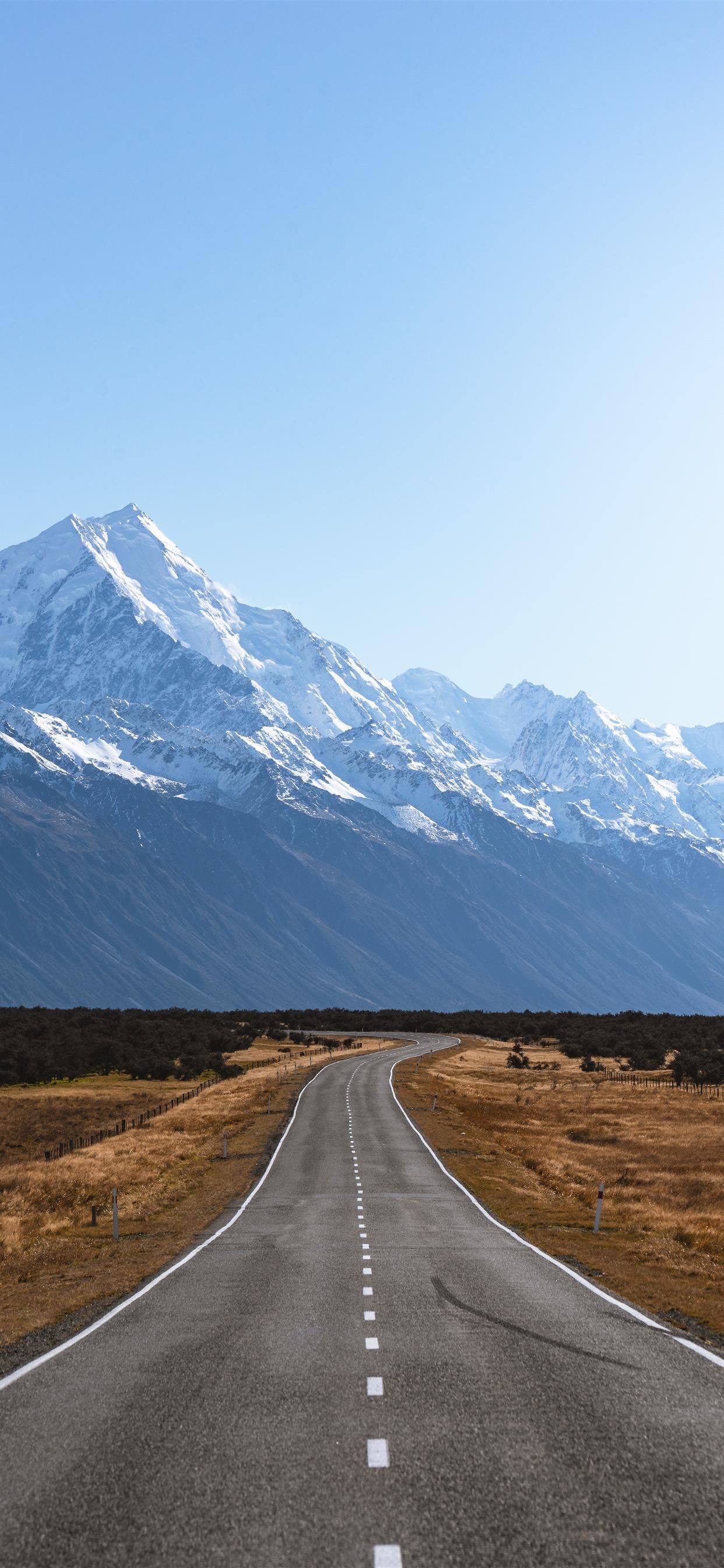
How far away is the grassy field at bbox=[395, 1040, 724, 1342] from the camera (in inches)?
947

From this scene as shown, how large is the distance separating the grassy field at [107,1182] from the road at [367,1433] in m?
3.45

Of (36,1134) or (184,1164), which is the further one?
(36,1134)

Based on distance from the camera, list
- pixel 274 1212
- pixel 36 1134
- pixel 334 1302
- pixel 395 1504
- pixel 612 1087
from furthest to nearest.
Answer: pixel 612 1087 → pixel 36 1134 → pixel 274 1212 → pixel 334 1302 → pixel 395 1504

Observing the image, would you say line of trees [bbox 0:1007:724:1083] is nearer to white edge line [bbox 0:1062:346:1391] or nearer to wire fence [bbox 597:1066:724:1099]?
wire fence [bbox 597:1066:724:1099]

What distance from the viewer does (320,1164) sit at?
140 ft

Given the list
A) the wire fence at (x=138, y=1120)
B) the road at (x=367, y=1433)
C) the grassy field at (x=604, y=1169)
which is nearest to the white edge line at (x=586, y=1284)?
the road at (x=367, y=1433)

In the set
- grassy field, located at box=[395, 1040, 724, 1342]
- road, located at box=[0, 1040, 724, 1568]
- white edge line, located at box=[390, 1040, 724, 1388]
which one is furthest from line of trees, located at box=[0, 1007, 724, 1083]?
road, located at box=[0, 1040, 724, 1568]

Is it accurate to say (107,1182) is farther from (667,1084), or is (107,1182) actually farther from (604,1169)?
(667,1084)

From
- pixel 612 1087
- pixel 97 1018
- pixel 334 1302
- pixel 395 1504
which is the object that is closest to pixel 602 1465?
pixel 395 1504

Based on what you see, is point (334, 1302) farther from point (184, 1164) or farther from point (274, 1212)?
point (184, 1164)

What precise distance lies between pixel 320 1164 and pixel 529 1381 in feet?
99.8

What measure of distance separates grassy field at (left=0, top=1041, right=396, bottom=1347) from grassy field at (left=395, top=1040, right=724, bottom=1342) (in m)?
8.48

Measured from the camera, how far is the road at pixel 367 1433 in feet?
29.1

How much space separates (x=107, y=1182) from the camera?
136 ft
